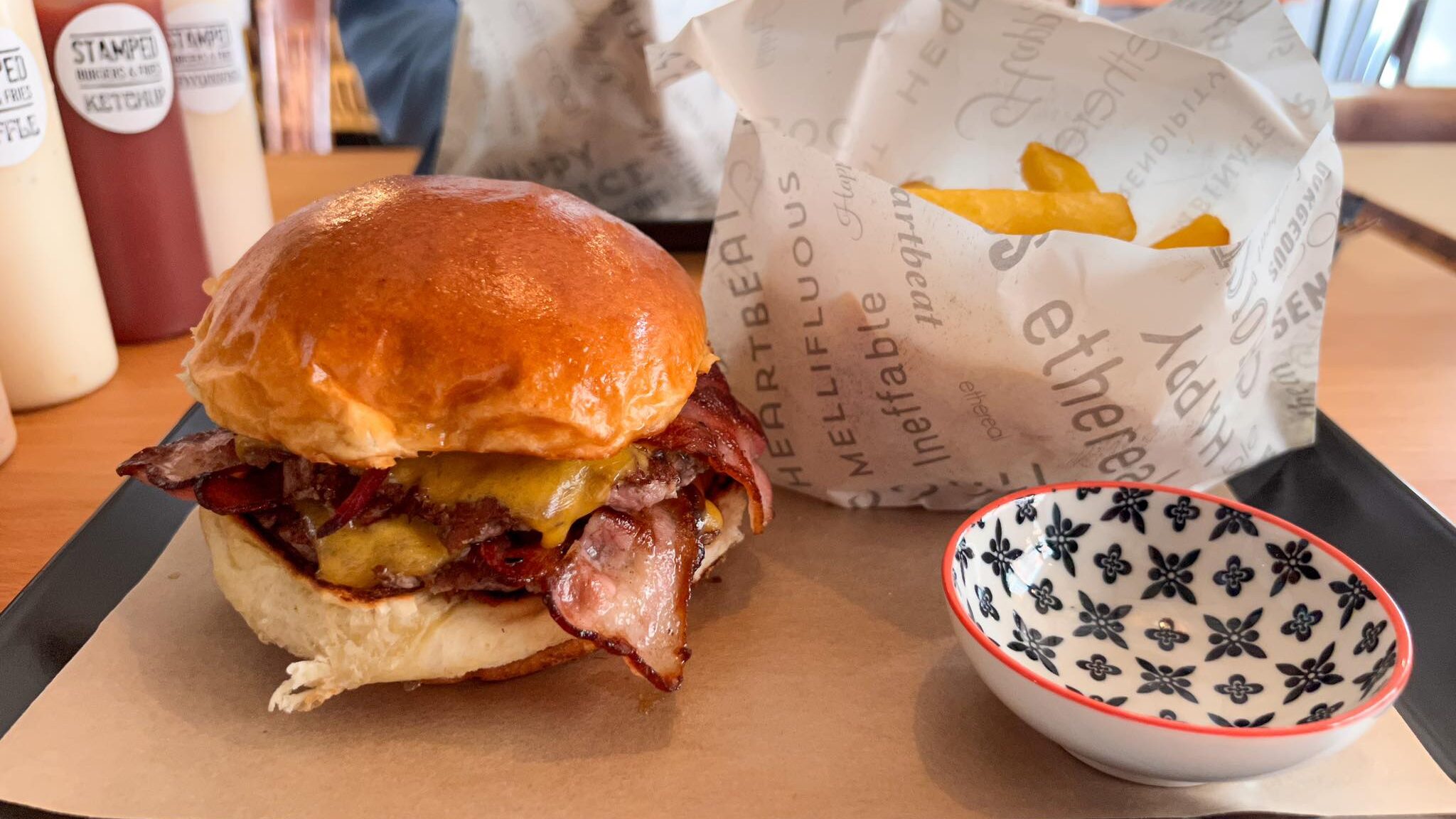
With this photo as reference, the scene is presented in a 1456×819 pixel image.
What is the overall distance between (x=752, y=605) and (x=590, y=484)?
1.03 feet

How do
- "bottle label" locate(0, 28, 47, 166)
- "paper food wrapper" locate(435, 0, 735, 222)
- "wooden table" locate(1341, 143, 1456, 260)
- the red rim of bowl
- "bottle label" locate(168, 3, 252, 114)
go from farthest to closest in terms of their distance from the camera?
"wooden table" locate(1341, 143, 1456, 260) → "paper food wrapper" locate(435, 0, 735, 222) → "bottle label" locate(168, 3, 252, 114) → "bottle label" locate(0, 28, 47, 166) → the red rim of bowl

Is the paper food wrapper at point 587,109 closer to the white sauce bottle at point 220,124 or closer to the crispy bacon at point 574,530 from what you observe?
the white sauce bottle at point 220,124

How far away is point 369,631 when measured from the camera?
0.99 m

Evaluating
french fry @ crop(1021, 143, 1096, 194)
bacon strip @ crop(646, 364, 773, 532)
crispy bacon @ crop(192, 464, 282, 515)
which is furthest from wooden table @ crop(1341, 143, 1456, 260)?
crispy bacon @ crop(192, 464, 282, 515)

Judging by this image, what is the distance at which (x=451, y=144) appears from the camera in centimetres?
227

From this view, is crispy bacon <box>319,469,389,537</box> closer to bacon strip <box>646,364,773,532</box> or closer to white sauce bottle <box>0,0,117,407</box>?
bacon strip <box>646,364,773,532</box>

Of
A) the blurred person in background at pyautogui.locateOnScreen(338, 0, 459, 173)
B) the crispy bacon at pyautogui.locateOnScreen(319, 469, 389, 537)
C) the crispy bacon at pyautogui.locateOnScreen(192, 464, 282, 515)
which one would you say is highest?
the crispy bacon at pyautogui.locateOnScreen(319, 469, 389, 537)

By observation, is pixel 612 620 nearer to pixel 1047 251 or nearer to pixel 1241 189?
pixel 1047 251

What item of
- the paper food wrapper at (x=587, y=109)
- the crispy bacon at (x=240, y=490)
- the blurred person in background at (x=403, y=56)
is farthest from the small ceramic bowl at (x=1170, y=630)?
the blurred person in background at (x=403, y=56)

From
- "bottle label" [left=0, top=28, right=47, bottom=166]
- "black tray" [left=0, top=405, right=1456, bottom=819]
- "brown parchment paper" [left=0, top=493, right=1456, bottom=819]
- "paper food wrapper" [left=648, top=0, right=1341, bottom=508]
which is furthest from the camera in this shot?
"bottle label" [left=0, top=28, right=47, bottom=166]

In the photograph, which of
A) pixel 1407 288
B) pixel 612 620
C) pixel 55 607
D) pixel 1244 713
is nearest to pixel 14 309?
pixel 55 607

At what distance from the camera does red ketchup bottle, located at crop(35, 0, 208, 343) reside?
58.9 inches

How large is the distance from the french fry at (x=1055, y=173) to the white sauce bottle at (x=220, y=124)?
143 cm

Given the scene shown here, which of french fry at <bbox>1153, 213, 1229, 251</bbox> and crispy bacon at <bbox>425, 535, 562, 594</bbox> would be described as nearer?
crispy bacon at <bbox>425, 535, 562, 594</bbox>
